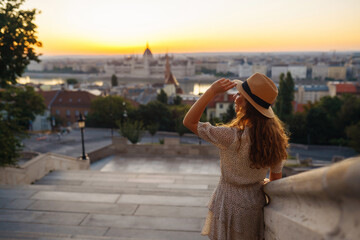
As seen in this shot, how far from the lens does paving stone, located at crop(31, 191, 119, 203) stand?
3820 mm

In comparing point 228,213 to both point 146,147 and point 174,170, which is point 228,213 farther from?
point 146,147

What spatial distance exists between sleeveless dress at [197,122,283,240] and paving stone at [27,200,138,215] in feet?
6.39

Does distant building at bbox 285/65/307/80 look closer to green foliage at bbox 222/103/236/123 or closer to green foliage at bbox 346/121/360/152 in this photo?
green foliage at bbox 346/121/360/152

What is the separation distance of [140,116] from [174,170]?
74.6 ft

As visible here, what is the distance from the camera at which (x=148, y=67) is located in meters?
141

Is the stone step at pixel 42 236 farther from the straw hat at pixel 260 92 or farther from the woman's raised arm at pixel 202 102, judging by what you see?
the straw hat at pixel 260 92

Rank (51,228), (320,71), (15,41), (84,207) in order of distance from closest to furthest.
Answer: (51,228)
(84,207)
(15,41)
(320,71)

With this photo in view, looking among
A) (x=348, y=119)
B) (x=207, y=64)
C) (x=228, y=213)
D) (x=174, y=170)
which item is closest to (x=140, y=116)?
(x=348, y=119)

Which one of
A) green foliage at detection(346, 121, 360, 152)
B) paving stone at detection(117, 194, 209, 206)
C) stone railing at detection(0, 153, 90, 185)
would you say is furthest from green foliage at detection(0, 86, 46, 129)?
green foliage at detection(346, 121, 360, 152)

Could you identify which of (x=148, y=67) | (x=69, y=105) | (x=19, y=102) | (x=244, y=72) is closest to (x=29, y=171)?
(x=19, y=102)

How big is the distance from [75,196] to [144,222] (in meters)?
1.25

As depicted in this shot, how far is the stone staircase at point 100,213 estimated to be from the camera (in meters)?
2.85

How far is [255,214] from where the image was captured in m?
1.58

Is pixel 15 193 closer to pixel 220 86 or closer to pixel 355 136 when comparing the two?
pixel 220 86
